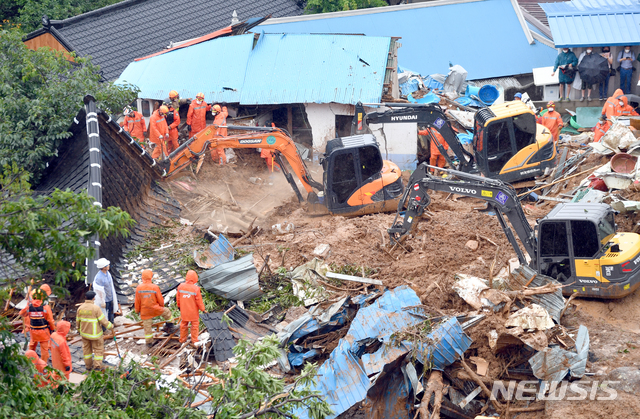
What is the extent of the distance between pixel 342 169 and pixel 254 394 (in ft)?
28.7

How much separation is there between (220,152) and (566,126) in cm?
1190

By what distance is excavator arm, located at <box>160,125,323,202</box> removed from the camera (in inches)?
594

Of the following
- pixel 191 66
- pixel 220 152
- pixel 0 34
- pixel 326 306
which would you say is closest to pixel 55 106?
pixel 0 34

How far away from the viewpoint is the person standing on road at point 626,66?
2111 centimetres

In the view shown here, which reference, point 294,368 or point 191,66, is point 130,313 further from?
point 191,66

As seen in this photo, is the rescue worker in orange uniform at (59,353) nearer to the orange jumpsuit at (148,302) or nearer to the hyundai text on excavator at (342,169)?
the orange jumpsuit at (148,302)

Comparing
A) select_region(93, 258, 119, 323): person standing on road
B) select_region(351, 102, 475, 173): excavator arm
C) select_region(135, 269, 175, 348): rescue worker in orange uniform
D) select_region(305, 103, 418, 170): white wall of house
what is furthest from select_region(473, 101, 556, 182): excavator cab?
select_region(93, 258, 119, 323): person standing on road

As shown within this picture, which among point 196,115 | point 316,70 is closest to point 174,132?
point 196,115

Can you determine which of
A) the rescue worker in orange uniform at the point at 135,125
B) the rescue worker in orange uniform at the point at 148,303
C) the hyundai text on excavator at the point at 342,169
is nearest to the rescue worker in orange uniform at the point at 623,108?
the hyundai text on excavator at the point at 342,169

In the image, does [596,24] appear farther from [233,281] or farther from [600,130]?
[233,281]

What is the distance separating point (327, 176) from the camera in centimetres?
1460

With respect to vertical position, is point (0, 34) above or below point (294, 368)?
above

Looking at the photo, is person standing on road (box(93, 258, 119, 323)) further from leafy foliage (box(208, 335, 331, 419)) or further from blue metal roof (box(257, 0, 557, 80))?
blue metal roof (box(257, 0, 557, 80))

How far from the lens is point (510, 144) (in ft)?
52.5
